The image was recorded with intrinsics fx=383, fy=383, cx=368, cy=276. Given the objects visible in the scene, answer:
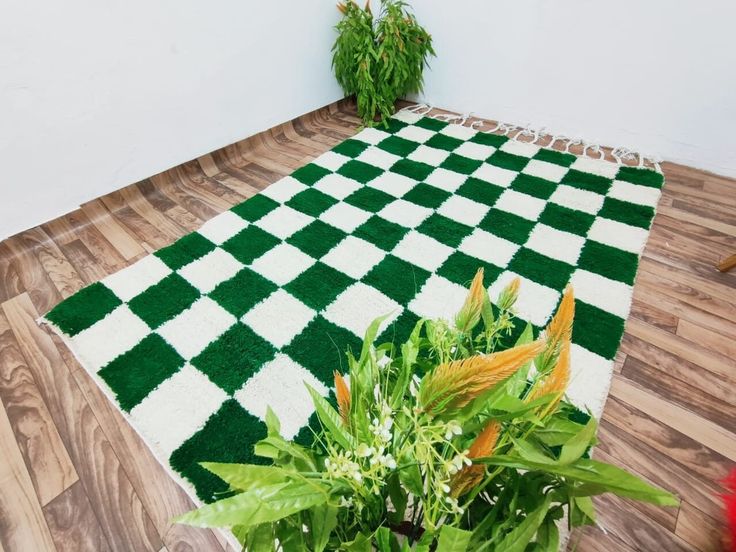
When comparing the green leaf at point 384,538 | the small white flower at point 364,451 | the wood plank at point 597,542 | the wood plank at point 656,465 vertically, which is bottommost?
the wood plank at point 597,542

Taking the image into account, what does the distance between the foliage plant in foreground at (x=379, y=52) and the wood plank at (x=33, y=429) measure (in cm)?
196

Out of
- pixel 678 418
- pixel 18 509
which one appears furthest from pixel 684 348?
pixel 18 509

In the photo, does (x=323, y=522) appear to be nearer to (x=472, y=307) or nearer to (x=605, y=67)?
(x=472, y=307)

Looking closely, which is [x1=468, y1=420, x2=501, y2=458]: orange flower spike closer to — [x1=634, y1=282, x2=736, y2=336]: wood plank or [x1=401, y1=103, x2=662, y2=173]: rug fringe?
[x1=634, y1=282, x2=736, y2=336]: wood plank

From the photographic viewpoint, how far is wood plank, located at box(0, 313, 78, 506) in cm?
96

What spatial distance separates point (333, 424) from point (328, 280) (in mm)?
961

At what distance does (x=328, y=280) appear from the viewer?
140 cm

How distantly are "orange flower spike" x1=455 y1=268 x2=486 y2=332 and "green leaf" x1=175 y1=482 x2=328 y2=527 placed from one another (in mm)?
255

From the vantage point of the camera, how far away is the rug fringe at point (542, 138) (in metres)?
1.92

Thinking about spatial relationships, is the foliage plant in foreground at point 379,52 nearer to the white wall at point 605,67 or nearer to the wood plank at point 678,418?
the white wall at point 605,67

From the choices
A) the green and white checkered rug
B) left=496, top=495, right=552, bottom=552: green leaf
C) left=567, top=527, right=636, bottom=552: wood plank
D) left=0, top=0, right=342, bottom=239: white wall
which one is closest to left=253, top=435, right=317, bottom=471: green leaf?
left=496, top=495, right=552, bottom=552: green leaf

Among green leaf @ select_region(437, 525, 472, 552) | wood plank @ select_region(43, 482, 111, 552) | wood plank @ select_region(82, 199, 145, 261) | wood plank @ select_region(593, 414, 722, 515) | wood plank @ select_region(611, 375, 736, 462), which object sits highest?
green leaf @ select_region(437, 525, 472, 552)

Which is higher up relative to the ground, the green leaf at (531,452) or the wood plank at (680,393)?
the green leaf at (531,452)

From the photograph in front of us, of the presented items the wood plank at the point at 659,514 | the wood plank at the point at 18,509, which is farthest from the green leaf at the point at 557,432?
the wood plank at the point at 18,509
